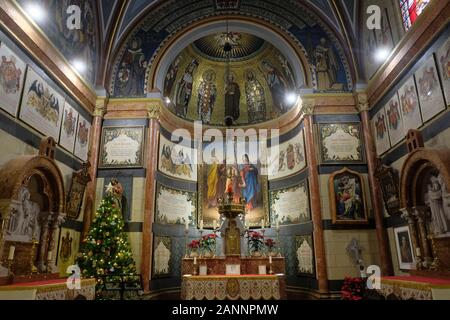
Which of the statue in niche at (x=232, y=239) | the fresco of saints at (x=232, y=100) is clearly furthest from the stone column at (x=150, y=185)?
the fresco of saints at (x=232, y=100)

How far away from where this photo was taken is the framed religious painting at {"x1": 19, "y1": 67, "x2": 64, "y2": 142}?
9453 millimetres

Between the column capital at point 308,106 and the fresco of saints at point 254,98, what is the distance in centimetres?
411

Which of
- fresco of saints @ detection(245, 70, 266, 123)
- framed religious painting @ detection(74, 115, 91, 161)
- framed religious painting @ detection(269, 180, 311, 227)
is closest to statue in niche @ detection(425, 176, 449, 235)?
framed religious painting @ detection(269, 180, 311, 227)

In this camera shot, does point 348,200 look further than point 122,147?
No

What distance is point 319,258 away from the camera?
12562mm

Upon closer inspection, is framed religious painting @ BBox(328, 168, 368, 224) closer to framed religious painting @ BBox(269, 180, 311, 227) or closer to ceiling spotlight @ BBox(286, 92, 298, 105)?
framed religious painting @ BBox(269, 180, 311, 227)

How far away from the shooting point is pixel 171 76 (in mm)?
16453

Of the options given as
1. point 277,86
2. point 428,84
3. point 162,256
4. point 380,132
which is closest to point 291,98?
point 277,86

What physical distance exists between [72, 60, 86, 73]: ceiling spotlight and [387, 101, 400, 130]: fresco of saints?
470 inches

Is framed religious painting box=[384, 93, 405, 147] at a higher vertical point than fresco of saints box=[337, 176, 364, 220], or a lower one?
higher

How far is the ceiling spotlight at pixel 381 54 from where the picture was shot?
473 inches

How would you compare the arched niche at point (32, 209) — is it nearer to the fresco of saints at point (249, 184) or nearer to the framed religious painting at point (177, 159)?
the framed religious painting at point (177, 159)

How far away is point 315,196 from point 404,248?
3.60 meters

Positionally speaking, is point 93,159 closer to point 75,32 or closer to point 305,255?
point 75,32
